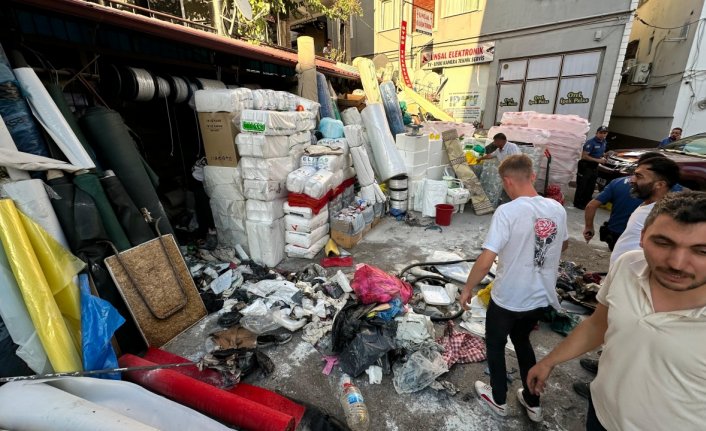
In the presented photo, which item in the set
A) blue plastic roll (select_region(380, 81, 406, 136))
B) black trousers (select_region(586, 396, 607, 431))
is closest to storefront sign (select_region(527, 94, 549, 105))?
blue plastic roll (select_region(380, 81, 406, 136))

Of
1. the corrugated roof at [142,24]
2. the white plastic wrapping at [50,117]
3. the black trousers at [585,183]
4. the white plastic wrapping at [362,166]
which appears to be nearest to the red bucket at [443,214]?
the white plastic wrapping at [362,166]

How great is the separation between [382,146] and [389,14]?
11994 mm

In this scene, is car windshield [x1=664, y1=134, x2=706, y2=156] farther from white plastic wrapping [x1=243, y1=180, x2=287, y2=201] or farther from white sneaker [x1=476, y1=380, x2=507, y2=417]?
white plastic wrapping [x1=243, y1=180, x2=287, y2=201]

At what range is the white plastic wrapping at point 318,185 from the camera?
3955mm

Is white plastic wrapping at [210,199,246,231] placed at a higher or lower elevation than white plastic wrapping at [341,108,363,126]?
lower

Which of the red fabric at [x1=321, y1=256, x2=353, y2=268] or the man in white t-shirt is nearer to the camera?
the man in white t-shirt

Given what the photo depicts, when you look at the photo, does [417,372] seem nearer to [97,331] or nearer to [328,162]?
[97,331]

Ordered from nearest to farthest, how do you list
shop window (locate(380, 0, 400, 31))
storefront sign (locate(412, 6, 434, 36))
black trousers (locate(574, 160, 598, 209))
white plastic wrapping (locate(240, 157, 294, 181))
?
white plastic wrapping (locate(240, 157, 294, 181))
black trousers (locate(574, 160, 598, 209))
storefront sign (locate(412, 6, 434, 36))
shop window (locate(380, 0, 400, 31))

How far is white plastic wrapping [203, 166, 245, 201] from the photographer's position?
3.96 metres

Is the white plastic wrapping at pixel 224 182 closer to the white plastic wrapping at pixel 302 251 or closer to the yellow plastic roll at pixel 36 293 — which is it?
the white plastic wrapping at pixel 302 251

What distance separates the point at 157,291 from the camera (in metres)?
2.74

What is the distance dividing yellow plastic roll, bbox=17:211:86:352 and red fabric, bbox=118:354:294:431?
0.57m

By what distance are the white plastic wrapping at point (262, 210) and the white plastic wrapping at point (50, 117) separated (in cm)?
169

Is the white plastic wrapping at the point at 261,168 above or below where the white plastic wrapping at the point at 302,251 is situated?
above
